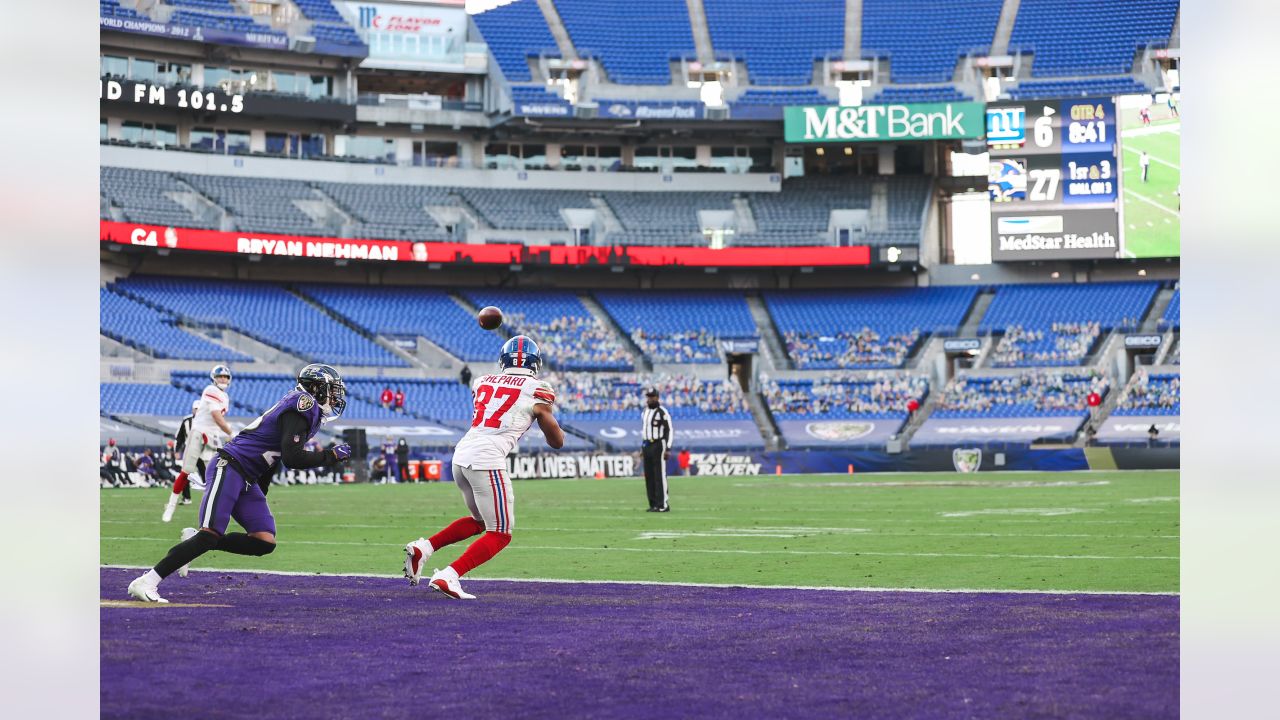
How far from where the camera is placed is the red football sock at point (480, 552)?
1111 centimetres

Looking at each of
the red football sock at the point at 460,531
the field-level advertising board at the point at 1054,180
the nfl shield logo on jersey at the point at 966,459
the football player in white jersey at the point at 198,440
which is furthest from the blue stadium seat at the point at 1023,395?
the red football sock at the point at 460,531

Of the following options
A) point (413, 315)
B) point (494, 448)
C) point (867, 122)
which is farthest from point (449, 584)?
point (867, 122)

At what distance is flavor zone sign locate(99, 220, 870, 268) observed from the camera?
181ft

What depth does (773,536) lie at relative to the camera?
17.9 m

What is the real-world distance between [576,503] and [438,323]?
111 feet

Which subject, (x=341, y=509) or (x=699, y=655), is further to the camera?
(x=341, y=509)

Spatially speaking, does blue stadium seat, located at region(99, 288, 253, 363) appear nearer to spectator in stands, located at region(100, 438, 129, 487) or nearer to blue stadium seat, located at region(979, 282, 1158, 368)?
spectator in stands, located at region(100, 438, 129, 487)

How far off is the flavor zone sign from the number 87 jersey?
147 ft

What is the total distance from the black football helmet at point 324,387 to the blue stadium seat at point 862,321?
1989 inches

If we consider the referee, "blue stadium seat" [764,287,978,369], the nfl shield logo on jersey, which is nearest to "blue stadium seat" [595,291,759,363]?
"blue stadium seat" [764,287,978,369]
